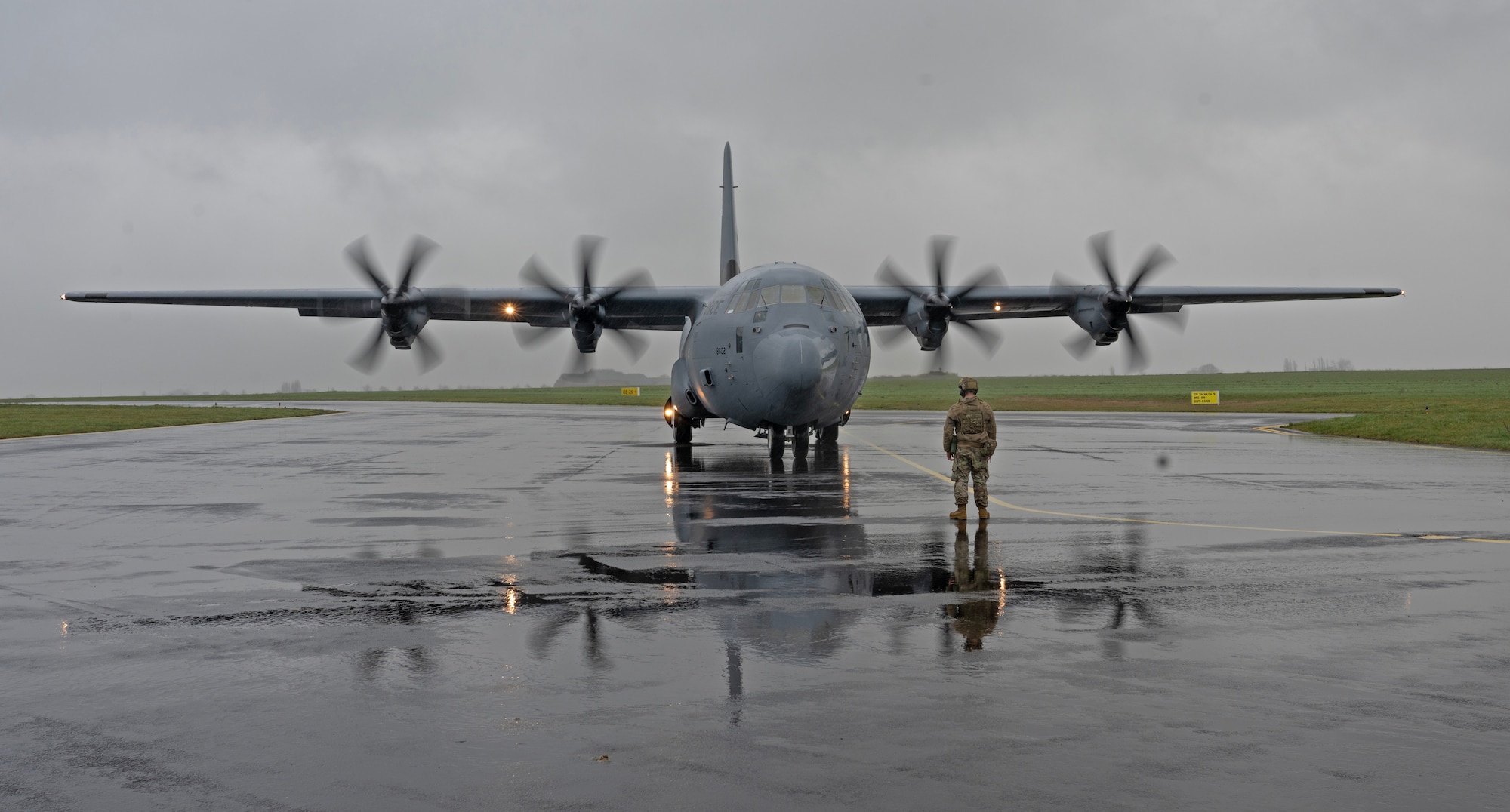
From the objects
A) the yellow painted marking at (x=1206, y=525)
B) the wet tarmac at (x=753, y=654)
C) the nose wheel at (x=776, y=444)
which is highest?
the nose wheel at (x=776, y=444)

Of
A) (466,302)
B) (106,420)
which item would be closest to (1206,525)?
(466,302)

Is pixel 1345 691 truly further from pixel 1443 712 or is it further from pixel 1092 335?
pixel 1092 335

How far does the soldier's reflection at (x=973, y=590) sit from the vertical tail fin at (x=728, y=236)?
21.7 metres

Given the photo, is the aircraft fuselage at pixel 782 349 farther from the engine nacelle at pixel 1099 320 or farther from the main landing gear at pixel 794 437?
the engine nacelle at pixel 1099 320

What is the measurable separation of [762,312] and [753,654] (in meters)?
15.0

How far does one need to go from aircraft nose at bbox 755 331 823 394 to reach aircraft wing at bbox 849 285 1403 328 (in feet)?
34.2

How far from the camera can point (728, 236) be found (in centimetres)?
3356

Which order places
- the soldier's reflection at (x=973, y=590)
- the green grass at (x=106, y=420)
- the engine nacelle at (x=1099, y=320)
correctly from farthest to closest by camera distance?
the green grass at (x=106, y=420)
the engine nacelle at (x=1099, y=320)
the soldier's reflection at (x=973, y=590)

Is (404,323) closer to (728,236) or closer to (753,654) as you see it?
(728,236)

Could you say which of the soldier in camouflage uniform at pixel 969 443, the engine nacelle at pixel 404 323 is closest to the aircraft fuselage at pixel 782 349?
the soldier in camouflage uniform at pixel 969 443

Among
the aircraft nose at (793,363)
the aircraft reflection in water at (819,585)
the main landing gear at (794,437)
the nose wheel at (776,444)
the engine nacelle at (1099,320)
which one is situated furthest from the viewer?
the engine nacelle at (1099,320)

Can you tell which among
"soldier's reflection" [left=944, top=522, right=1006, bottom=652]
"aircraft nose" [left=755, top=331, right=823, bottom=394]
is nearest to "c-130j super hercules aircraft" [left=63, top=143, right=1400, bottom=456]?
"aircraft nose" [left=755, top=331, right=823, bottom=394]

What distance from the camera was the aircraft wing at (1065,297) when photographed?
100 feet

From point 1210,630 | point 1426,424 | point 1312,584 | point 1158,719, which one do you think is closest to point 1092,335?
point 1426,424
